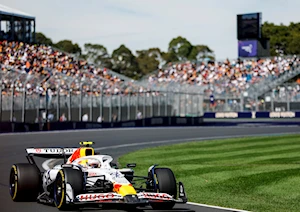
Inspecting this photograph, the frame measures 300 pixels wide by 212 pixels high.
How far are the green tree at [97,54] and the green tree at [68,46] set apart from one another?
2.23m

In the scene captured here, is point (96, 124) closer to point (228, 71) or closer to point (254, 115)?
point (254, 115)

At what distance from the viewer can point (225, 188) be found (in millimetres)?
14211

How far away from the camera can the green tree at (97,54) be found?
11144cm

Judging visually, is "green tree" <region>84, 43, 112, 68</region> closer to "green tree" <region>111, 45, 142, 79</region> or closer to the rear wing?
"green tree" <region>111, 45, 142, 79</region>

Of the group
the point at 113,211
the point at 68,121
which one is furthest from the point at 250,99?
the point at 113,211

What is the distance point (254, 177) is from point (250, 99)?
1926 inches

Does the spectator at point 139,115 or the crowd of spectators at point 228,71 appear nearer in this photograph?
the spectator at point 139,115

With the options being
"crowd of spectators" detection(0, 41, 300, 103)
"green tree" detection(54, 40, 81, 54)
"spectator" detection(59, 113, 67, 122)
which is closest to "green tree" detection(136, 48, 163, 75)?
"green tree" detection(54, 40, 81, 54)

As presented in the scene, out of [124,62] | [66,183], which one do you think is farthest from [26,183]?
[124,62]

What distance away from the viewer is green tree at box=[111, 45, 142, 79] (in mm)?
112562

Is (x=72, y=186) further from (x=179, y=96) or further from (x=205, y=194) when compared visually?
(x=179, y=96)

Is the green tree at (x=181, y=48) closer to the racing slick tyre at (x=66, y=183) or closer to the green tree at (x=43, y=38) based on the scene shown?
the green tree at (x=43, y=38)

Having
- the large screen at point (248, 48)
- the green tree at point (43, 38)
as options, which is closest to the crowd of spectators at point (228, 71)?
the large screen at point (248, 48)

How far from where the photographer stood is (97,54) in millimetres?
115062
